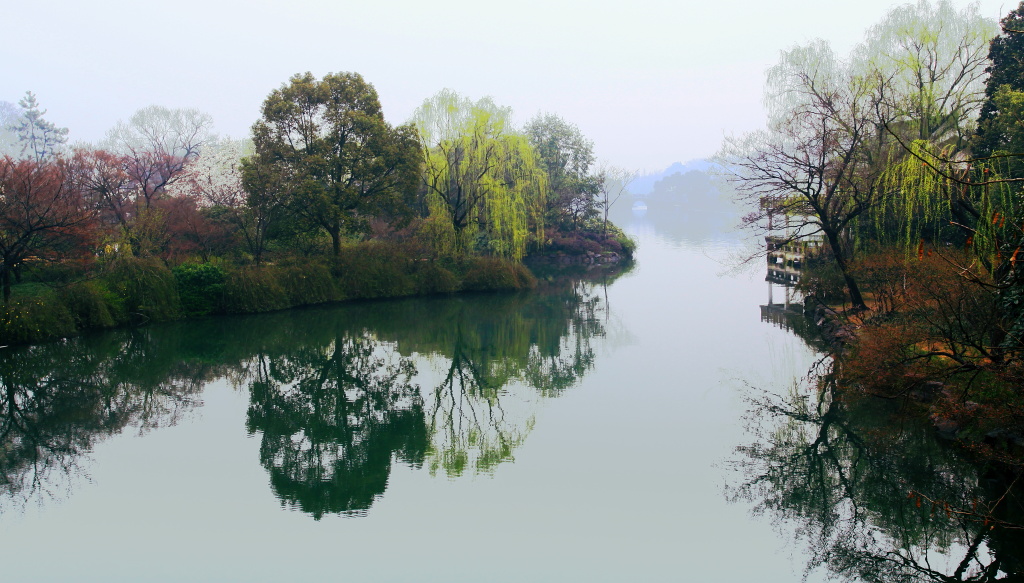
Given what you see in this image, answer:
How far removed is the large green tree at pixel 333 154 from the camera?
18.1 m

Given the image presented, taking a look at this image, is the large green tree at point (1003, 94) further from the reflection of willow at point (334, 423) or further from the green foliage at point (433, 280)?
the green foliage at point (433, 280)

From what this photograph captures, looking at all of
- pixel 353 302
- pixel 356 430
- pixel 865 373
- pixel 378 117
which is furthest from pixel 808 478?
pixel 378 117

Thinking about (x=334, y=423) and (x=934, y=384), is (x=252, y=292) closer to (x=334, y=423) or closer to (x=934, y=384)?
(x=334, y=423)

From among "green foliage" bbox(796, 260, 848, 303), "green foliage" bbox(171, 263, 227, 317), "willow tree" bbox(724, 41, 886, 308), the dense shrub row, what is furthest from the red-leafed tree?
"green foliage" bbox(796, 260, 848, 303)

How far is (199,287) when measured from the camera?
649 inches

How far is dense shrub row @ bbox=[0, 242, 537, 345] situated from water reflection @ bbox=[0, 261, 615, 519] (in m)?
0.62

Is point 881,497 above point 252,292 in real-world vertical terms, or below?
below

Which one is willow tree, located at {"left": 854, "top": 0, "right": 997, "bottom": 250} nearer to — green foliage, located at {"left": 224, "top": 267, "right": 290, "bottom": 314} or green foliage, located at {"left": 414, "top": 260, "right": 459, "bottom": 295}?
green foliage, located at {"left": 414, "top": 260, "right": 459, "bottom": 295}

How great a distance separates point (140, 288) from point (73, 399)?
6.14 meters

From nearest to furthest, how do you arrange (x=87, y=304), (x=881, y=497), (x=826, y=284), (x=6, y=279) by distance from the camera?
(x=881, y=497)
(x=6, y=279)
(x=87, y=304)
(x=826, y=284)

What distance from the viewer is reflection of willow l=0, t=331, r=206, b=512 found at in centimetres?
736

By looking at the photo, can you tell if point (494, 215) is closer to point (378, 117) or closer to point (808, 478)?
point (378, 117)

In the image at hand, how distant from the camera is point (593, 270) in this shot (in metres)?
29.4

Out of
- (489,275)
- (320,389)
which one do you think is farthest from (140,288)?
(489,275)
